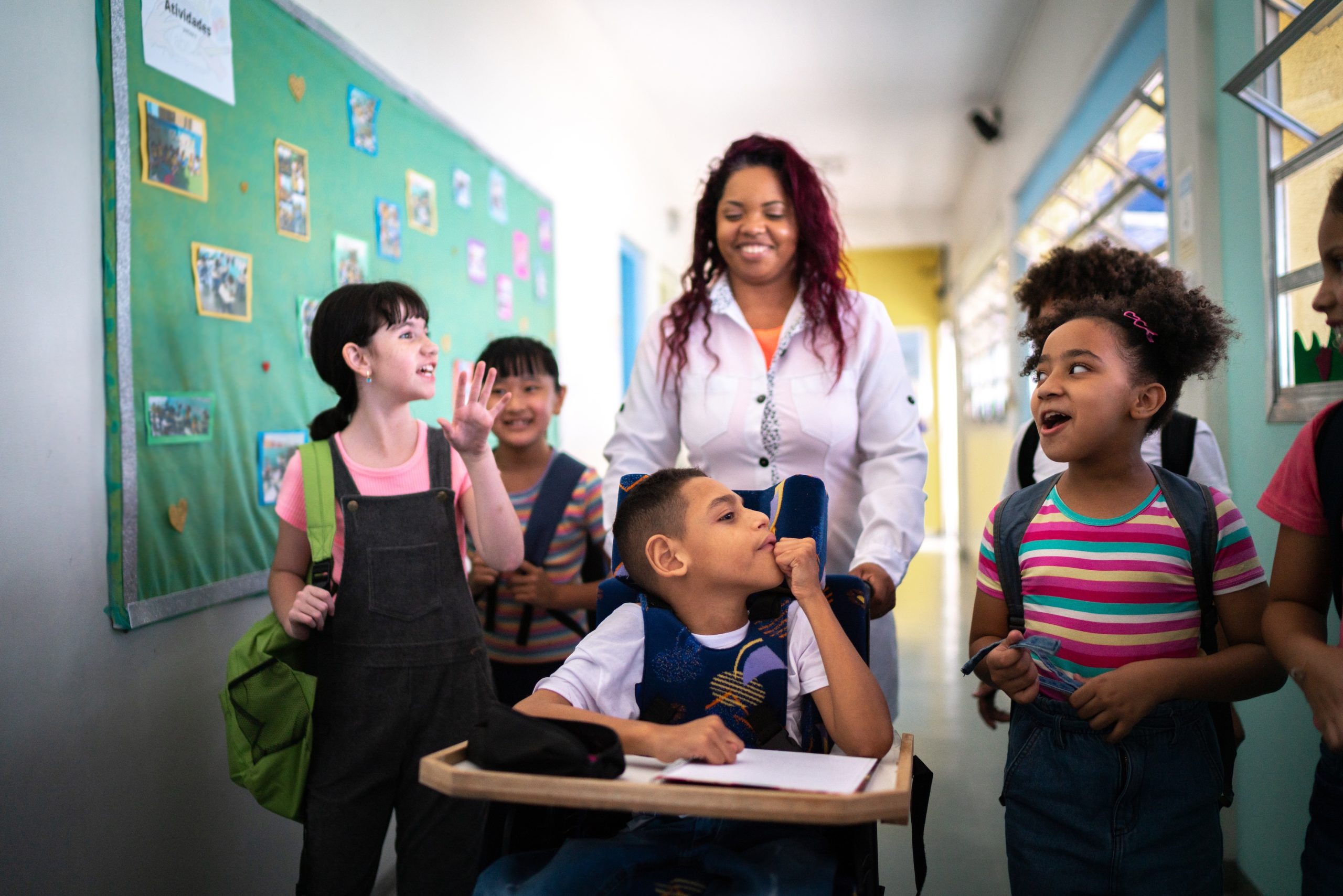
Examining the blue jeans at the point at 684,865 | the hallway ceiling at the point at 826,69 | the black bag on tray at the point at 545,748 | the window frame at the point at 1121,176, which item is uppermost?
the hallway ceiling at the point at 826,69

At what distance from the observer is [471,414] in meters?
1.61

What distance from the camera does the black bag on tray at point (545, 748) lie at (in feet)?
3.39

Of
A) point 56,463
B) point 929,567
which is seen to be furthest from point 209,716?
point 929,567

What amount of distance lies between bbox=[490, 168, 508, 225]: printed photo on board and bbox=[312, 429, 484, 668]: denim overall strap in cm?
211

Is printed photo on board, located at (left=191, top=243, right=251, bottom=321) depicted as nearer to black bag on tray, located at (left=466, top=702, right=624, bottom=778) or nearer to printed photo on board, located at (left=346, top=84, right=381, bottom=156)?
printed photo on board, located at (left=346, top=84, right=381, bottom=156)

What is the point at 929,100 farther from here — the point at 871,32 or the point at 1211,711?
the point at 1211,711

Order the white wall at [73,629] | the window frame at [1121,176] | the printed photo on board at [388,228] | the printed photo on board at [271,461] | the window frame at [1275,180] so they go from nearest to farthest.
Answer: the white wall at [73,629]
the window frame at [1275,180]
the printed photo on board at [271,461]
the printed photo on board at [388,228]
the window frame at [1121,176]

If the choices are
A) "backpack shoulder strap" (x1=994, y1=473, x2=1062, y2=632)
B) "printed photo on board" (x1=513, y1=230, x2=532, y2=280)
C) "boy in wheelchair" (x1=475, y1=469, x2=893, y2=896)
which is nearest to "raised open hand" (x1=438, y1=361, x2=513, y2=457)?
"boy in wheelchair" (x1=475, y1=469, x2=893, y2=896)

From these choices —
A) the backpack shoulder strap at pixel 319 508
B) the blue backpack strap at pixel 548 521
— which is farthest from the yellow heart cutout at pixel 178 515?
the blue backpack strap at pixel 548 521

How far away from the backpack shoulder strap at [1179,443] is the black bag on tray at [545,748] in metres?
1.21

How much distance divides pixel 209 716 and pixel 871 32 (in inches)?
204

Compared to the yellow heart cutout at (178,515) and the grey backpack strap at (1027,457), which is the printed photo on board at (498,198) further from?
the grey backpack strap at (1027,457)

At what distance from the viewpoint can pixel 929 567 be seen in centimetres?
853

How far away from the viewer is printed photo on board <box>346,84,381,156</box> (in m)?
2.59
